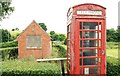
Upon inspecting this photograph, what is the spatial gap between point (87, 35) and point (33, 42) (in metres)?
11.8

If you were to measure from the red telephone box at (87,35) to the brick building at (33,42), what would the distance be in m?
11.7

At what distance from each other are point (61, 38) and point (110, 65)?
19387 mm

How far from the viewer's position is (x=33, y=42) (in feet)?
58.0

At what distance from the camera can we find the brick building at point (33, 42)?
699 inches

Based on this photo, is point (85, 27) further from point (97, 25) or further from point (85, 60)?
point (85, 60)

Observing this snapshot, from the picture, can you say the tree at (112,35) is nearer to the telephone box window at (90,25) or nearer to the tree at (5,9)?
the tree at (5,9)

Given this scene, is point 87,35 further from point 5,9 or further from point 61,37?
point 61,37

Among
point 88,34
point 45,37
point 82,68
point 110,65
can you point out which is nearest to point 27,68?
point 82,68

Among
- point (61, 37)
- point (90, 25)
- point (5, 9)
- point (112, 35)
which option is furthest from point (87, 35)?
point (61, 37)

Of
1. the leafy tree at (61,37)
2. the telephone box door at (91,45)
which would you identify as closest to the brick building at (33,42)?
the leafy tree at (61,37)

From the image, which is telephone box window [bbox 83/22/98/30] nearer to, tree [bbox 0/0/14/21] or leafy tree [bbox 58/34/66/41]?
tree [bbox 0/0/14/21]

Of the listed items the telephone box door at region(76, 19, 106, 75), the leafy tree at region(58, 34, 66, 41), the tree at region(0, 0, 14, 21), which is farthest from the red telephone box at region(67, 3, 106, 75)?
the leafy tree at region(58, 34, 66, 41)

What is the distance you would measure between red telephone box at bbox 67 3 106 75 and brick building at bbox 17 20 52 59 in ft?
38.4

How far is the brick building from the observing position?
58.2 ft
